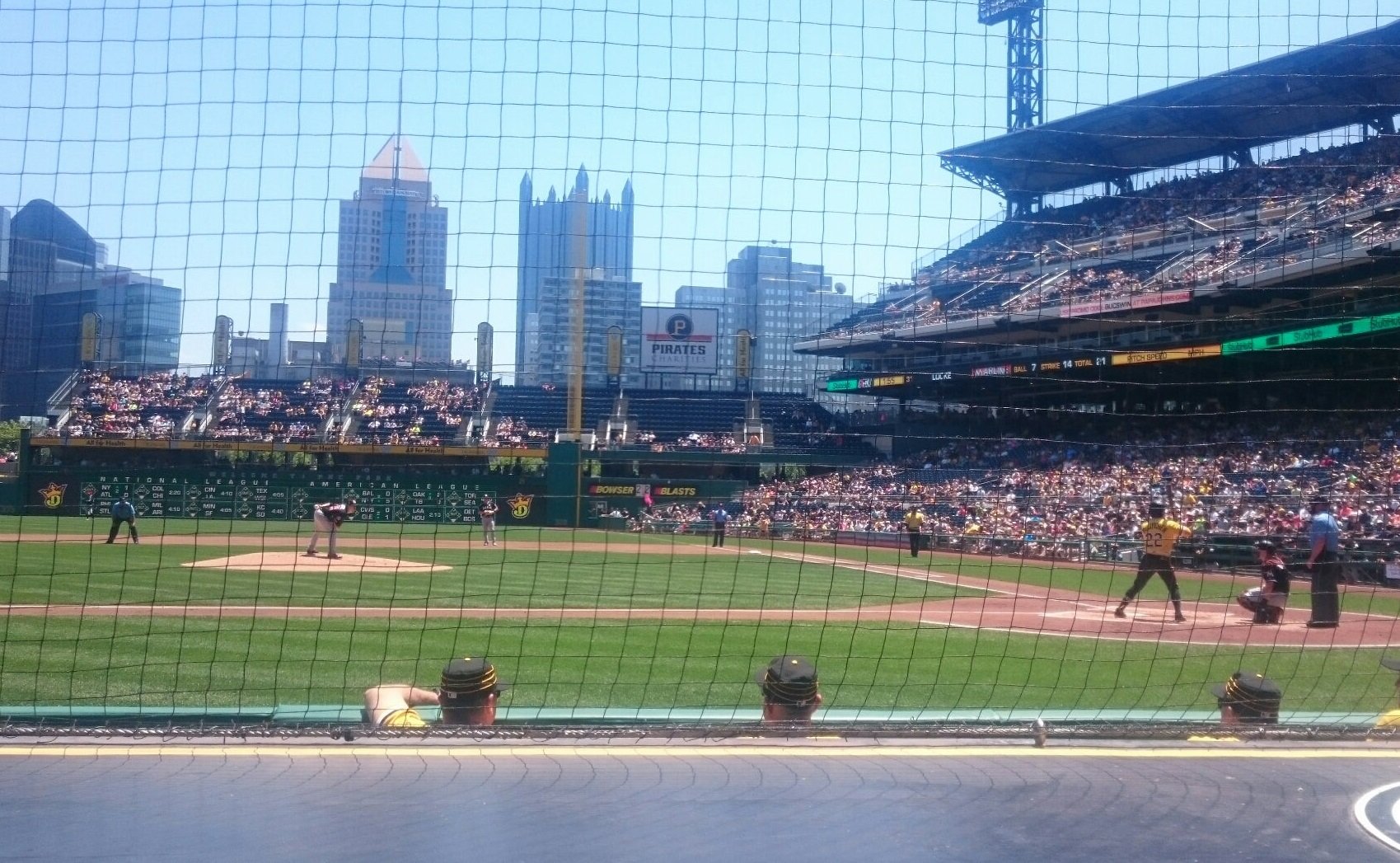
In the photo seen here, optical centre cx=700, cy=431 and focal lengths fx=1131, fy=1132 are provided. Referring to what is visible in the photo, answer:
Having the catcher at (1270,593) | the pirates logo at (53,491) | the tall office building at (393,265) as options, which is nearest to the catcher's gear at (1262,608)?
the catcher at (1270,593)

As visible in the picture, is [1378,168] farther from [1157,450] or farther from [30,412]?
[30,412]

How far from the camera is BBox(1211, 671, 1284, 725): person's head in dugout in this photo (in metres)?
6.54

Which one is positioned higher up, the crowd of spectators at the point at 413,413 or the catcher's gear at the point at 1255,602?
the crowd of spectators at the point at 413,413

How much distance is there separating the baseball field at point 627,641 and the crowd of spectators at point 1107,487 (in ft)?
4.78

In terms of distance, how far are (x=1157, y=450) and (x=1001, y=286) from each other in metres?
10.7

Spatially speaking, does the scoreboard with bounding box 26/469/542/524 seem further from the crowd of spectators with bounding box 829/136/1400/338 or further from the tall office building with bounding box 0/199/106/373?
the crowd of spectators with bounding box 829/136/1400/338

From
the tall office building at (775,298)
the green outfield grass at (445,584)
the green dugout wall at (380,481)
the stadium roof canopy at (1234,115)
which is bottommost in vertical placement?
the green outfield grass at (445,584)

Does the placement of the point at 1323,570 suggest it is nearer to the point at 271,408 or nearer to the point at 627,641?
the point at 627,641

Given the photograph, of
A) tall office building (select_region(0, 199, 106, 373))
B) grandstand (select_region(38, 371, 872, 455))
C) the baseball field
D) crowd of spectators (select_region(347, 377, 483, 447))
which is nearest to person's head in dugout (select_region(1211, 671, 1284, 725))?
the baseball field

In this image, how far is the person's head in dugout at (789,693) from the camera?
638 centimetres

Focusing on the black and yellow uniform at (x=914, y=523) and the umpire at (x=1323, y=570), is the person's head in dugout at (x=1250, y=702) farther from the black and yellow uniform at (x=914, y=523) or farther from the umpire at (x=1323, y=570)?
the black and yellow uniform at (x=914, y=523)

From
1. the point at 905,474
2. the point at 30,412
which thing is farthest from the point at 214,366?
the point at 905,474

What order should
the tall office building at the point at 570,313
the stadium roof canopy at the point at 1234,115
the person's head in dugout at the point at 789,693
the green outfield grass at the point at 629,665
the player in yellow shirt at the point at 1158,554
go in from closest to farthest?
the person's head in dugout at the point at 789,693 < the green outfield grass at the point at 629,665 < the tall office building at the point at 570,313 < the player in yellow shirt at the point at 1158,554 < the stadium roof canopy at the point at 1234,115

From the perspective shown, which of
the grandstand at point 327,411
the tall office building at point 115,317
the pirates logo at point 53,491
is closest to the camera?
the tall office building at point 115,317
